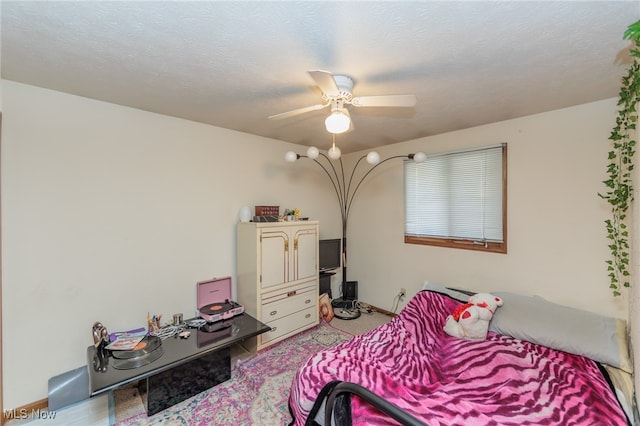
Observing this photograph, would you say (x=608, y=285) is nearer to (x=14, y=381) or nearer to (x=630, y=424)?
(x=630, y=424)

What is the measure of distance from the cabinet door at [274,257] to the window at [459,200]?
166cm

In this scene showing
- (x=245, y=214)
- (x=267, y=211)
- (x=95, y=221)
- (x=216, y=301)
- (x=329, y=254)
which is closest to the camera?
(x=95, y=221)

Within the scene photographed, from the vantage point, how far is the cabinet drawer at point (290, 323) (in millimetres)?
2885

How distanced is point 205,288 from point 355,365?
76.4 inches

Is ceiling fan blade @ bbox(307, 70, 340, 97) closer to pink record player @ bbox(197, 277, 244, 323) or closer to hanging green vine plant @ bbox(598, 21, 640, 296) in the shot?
hanging green vine plant @ bbox(598, 21, 640, 296)

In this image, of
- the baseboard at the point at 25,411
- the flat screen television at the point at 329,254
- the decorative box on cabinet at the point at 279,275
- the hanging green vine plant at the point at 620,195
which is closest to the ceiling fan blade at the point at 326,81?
the decorative box on cabinet at the point at 279,275

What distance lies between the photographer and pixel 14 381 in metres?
1.90

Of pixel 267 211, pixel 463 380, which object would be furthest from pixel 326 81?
pixel 463 380

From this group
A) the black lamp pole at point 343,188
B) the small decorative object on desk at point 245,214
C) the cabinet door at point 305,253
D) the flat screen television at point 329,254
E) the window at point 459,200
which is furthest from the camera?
the black lamp pole at point 343,188

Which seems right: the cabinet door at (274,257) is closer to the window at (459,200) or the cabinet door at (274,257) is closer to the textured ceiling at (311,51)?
the textured ceiling at (311,51)

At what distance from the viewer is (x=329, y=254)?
3.88m

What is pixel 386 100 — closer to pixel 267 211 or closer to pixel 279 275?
pixel 267 211

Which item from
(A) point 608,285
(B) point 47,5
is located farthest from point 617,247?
(B) point 47,5

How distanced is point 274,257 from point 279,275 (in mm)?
224
